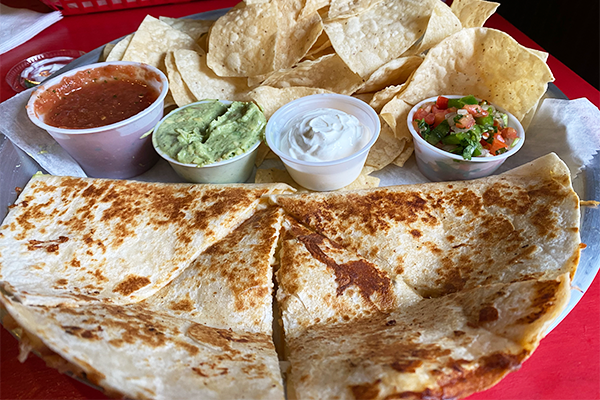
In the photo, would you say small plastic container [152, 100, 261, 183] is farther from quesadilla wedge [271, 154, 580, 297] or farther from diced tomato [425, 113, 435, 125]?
diced tomato [425, 113, 435, 125]

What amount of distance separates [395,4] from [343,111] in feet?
2.53

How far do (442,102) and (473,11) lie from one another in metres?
0.78

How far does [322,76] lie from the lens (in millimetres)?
2600

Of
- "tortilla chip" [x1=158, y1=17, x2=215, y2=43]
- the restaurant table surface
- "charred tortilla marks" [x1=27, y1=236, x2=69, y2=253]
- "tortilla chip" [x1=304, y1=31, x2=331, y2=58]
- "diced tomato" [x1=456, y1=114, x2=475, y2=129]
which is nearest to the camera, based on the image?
the restaurant table surface

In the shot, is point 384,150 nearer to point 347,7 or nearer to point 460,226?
point 460,226

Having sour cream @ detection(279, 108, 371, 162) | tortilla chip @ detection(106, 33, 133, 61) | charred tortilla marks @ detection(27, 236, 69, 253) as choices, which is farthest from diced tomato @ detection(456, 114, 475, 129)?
tortilla chip @ detection(106, 33, 133, 61)

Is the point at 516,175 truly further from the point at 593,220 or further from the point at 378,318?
the point at 378,318

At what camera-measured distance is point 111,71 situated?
96.7 inches

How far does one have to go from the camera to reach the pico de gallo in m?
2.12

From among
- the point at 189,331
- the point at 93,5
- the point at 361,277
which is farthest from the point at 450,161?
the point at 93,5

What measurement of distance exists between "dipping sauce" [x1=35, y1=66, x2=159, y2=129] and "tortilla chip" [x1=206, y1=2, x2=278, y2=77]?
0.48m

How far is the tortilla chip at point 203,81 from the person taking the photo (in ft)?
8.32

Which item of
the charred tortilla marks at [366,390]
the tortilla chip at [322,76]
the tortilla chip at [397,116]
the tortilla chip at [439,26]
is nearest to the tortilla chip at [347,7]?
the tortilla chip at [322,76]

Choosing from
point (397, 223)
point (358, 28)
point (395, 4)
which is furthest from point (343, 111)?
point (397, 223)
